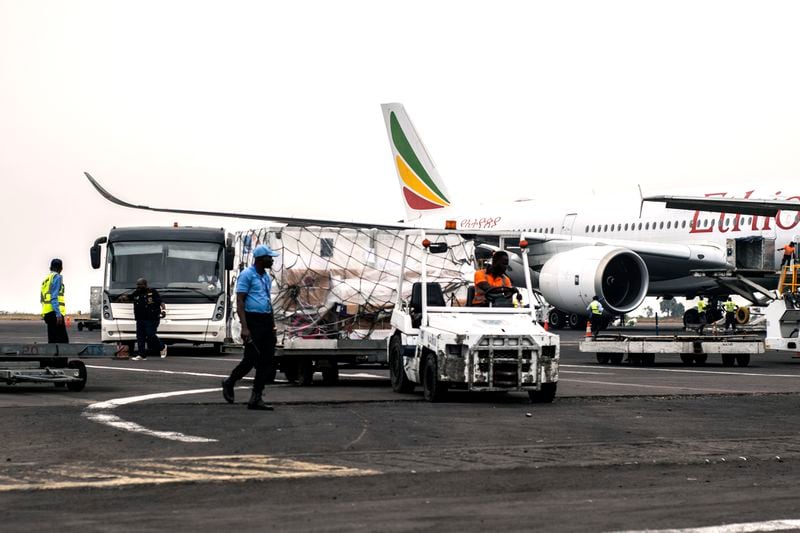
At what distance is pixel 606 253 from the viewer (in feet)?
106

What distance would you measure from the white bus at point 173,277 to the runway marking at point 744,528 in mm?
22774

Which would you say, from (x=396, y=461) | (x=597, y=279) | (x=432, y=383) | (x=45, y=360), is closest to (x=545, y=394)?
(x=432, y=383)

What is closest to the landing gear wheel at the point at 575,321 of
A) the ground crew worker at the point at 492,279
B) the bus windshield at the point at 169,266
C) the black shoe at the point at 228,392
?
the bus windshield at the point at 169,266

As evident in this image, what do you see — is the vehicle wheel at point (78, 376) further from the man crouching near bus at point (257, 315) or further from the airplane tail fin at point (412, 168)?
the airplane tail fin at point (412, 168)

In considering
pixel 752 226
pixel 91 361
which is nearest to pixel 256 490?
pixel 91 361

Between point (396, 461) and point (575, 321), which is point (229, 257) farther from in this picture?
point (575, 321)

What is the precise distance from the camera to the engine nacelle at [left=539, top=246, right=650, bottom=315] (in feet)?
105

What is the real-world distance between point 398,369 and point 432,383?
151 centimetres

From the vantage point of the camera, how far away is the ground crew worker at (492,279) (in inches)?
639

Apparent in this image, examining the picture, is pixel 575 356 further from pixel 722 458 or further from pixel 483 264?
pixel 722 458

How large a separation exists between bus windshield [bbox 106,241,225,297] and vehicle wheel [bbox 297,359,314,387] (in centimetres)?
1088

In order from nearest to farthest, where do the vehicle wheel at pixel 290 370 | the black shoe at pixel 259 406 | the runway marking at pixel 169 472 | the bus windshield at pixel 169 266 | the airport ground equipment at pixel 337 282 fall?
the runway marking at pixel 169 472 → the black shoe at pixel 259 406 → the vehicle wheel at pixel 290 370 → the airport ground equipment at pixel 337 282 → the bus windshield at pixel 169 266

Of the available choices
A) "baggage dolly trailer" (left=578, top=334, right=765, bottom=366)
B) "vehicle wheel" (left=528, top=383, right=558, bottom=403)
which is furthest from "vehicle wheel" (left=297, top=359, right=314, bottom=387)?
"baggage dolly trailer" (left=578, top=334, right=765, bottom=366)

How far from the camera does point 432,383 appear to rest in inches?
603
